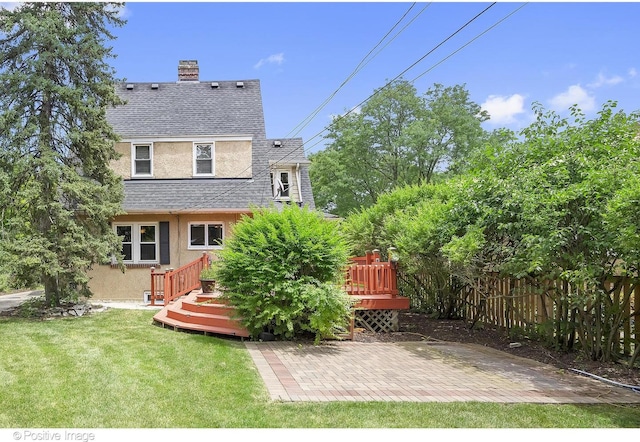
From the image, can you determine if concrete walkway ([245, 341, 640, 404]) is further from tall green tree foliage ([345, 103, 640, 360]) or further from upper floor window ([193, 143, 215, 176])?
upper floor window ([193, 143, 215, 176])

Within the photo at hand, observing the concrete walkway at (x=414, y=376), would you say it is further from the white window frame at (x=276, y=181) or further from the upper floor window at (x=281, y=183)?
the upper floor window at (x=281, y=183)

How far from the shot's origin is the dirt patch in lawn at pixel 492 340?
292 inches

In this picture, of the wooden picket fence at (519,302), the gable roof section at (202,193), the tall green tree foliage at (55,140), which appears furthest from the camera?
the gable roof section at (202,193)

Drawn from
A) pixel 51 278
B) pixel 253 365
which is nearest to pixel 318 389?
pixel 253 365

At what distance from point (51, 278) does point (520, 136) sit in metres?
10.7

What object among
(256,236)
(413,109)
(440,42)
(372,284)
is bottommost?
(372,284)

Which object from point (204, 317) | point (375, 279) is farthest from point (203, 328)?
point (375, 279)

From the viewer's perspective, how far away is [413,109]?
34.0m

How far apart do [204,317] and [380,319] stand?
11.7 ft

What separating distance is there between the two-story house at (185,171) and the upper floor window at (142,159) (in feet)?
0.11

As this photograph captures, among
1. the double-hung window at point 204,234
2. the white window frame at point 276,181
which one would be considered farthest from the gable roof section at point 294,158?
the double-hung window at point 204,234

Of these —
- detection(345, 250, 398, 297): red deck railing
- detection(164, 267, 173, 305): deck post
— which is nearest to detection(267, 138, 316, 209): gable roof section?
detection(164, 267, 173, 305): deck post

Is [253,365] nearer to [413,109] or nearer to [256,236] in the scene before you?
[256,236]

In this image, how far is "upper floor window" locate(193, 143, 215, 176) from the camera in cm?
1819
